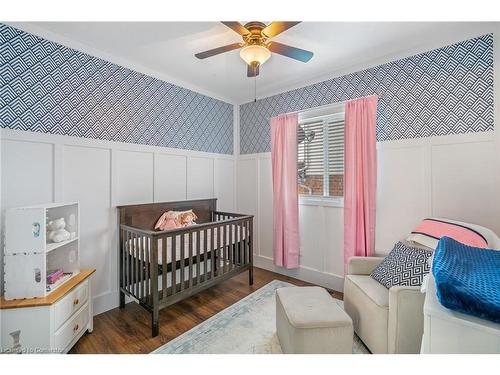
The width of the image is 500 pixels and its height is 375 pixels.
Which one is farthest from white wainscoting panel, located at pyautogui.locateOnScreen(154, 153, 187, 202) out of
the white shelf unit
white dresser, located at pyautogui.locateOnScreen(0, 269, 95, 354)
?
white dresser, located at pyautogui.locateOnScreen(0, 269, 95, 354)

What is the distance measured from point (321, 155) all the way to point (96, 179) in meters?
2.46

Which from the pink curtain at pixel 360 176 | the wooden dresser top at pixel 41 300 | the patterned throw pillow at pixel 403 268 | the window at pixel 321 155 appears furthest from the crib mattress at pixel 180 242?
the patterned throw pillow at pixel 403 268

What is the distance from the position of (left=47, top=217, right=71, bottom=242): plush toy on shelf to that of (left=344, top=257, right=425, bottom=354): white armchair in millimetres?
2277

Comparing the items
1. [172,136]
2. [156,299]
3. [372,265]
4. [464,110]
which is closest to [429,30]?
[464,110]

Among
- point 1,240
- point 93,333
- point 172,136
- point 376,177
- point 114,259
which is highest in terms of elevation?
point 172,136

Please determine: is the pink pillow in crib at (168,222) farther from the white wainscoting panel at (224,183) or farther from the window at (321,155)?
the window at (321,155)

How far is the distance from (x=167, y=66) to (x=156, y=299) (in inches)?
91.7

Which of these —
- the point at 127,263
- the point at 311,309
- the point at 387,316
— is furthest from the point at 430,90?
the point at 127,263

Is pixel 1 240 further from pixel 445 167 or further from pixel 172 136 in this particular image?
pixel 445 167

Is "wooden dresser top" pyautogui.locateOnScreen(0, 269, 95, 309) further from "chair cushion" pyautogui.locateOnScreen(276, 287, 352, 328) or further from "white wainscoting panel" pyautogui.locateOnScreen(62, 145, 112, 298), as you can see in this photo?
"chair cushion" pyautogui.locateOnScreen(276, 287, 352, 328)

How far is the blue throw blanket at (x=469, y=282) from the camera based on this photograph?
62 centimetres

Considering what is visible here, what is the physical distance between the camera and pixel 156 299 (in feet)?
6.07

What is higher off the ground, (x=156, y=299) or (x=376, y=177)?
(x=376, y=177)

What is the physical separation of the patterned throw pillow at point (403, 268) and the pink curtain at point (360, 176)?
0.47 m
